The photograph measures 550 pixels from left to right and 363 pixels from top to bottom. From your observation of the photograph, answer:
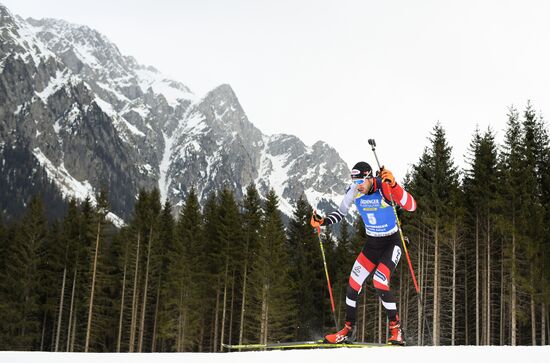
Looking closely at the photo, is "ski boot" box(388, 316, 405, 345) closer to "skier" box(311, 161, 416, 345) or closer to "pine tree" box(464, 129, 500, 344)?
"skier" box(311, 161, 416, 345)

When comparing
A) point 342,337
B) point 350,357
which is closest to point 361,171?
point 342,337

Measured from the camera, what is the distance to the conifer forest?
2498 cm

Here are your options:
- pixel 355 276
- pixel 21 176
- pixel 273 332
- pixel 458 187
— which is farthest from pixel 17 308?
pixel 21 176

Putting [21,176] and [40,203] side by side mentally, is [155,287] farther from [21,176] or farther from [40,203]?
[21,176]

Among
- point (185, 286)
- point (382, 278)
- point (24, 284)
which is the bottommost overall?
point (24, 284)

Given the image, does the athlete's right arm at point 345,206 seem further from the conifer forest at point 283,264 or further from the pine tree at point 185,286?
the pine tree at point 185,286

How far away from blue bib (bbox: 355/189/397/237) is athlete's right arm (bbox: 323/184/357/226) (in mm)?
401

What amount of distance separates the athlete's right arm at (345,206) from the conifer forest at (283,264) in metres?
15.8

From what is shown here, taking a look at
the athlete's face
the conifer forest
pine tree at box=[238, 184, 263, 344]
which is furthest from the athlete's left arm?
pine tree at box=[238, 184, 263, 344]

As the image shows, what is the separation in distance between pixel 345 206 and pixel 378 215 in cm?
109

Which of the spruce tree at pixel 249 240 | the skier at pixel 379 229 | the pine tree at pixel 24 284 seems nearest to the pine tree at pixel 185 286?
the spruce tree at pixel 249 240

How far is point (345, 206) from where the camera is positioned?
9.55m

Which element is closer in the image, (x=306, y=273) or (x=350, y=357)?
(x=350, y=357)

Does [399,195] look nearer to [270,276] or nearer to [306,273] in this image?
[270,276]
